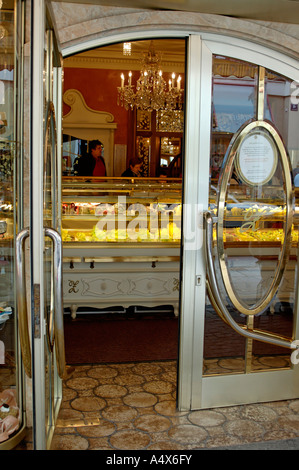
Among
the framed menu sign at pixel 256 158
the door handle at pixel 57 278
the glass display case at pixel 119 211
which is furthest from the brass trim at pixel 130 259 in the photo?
the door handle at pixel 57 278

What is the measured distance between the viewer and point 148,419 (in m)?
2.94

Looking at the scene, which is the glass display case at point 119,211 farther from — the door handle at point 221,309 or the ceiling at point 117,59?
the ceiling at point 117,59

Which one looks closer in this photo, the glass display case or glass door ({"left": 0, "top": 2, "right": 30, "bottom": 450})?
glass door ({"left": 0, "top": 2, "right": 30, "bottom": 450})

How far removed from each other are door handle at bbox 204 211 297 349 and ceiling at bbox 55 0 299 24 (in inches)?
47.4

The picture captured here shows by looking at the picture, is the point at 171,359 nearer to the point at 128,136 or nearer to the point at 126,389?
the point at 126,389

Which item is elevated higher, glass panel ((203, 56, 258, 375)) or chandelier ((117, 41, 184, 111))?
chandelier ((117, 41, 184, 111))

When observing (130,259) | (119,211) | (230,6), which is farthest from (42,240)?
(119,211)

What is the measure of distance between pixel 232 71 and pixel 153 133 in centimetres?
600

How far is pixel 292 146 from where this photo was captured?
3.19m

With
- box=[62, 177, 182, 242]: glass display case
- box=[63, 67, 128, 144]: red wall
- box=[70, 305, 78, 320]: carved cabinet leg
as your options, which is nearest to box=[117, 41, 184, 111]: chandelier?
box=[63, 67, 128, 144]: red wall

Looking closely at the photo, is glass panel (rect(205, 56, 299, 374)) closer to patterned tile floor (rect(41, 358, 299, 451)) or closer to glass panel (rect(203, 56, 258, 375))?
glass panel (rect(203, 56, 258, 375))

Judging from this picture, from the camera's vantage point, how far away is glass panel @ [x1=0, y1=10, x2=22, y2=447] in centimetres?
253

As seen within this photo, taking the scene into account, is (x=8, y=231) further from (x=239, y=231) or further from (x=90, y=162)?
(x=90, y=162)
